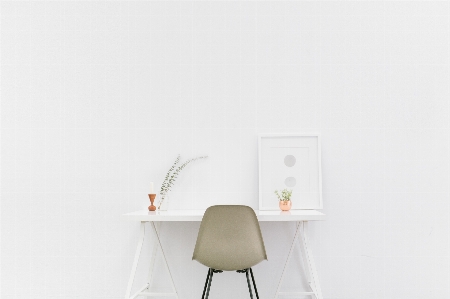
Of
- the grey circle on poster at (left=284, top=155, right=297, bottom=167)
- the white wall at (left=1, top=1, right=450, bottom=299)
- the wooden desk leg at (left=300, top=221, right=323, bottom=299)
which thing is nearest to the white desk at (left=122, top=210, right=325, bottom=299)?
the wooden desk leg at (left=300, top=221, right=323, bottom=299)

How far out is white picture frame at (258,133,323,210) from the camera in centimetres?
292

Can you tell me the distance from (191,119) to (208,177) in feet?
1.51

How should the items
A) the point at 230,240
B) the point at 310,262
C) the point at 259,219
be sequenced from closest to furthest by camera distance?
the point at 230,240, the point at 259,219, the point at 310,262

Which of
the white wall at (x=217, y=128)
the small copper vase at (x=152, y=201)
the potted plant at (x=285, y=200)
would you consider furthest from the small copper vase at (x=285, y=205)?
the small copper vase at (x=152, y=201)

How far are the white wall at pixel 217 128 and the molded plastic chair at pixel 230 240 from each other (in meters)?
0.59

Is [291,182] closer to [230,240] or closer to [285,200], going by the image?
[285,200]

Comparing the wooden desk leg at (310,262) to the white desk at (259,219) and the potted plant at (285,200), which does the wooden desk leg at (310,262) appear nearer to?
the white desk at (259,219)

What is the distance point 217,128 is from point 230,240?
0.96m

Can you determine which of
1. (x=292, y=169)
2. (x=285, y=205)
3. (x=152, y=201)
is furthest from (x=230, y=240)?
(x=292, y=169)

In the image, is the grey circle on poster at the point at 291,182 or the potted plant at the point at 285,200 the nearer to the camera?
the potted plant at the point at 285,200

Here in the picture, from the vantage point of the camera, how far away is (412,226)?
2.99m

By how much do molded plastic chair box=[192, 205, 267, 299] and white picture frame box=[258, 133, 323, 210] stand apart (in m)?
0.53

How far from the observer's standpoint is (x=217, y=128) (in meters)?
3.05

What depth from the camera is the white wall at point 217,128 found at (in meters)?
3.00
